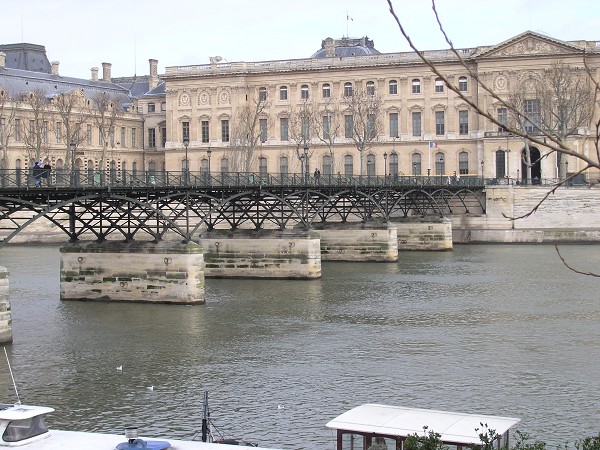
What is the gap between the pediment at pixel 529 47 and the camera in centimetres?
10481

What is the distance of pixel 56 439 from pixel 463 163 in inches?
3875

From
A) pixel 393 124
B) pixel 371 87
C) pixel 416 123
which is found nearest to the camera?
pixel 416 123

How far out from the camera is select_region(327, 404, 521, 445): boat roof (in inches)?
681

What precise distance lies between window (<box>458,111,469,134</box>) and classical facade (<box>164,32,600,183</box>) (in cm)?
11

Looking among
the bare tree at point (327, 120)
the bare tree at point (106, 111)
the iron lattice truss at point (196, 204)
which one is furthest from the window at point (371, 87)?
the bare tree at point (106, 111)

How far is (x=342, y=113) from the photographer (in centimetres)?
11556

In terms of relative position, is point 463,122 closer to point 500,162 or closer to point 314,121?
point 500,162

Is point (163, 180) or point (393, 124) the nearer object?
point (163, 180)

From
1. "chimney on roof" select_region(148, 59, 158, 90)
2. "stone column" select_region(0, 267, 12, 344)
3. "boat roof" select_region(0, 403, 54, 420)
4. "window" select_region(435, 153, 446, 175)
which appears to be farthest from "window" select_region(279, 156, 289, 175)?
"boat roof" select_region(0, 403, 54, 420)

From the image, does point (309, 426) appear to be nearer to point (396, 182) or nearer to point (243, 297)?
point (243, 297)

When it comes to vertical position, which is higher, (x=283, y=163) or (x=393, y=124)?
(x=393, y=124)

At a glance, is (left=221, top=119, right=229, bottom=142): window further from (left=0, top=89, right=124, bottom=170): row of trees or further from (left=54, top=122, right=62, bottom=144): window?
(left=54, top=122, right=62, bottom=144): window

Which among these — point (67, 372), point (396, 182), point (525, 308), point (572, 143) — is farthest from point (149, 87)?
point (67, 372)

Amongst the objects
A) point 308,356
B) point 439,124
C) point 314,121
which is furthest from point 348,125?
point 308,356
